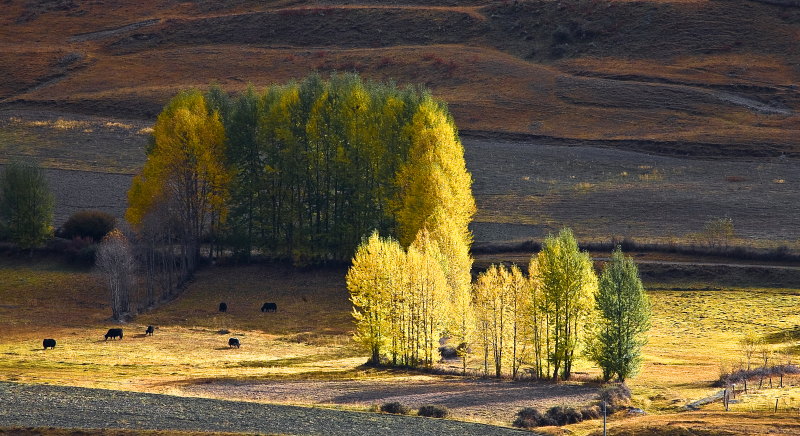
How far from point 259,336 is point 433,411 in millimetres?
31430

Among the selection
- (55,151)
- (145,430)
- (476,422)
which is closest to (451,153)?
(476,422)

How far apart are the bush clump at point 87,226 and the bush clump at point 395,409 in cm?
6286

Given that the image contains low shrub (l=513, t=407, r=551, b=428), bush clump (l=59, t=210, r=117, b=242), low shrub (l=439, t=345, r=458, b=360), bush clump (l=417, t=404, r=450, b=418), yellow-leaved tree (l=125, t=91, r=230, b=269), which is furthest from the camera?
bush clump (l=59, t=210, r=117, b=242)

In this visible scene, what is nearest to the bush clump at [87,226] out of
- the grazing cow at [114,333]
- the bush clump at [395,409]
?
the grazing cow at [114,333]

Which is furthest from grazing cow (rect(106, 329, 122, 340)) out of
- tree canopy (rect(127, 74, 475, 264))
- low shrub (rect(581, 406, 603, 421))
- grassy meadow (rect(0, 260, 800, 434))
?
low shrub (rect(581, 406, 603, 421))

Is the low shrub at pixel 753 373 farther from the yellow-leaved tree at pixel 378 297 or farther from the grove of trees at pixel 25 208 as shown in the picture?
the grove of trees at pixel 25 208

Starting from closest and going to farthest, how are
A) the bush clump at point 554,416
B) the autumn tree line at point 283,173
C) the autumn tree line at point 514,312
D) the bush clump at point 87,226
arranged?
1. the bush clump at point 554,416
2. the autumn tree line at point 514,312
3. the autumn tree line at point 283,173
4. the bush clump at point 87,226

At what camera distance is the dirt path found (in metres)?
59.5

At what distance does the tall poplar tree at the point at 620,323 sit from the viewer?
68.0 metres

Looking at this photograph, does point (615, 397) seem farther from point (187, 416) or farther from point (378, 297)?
point (187, 416)

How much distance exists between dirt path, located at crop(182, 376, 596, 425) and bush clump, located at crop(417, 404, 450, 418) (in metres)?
0.82

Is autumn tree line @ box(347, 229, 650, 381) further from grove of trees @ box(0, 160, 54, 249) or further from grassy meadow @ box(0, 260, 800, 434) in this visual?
grove of trees @ box(0, 160, 54, 249)

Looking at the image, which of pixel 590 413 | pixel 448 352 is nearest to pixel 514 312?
pixel 448 352

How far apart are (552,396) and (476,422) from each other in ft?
27.9
